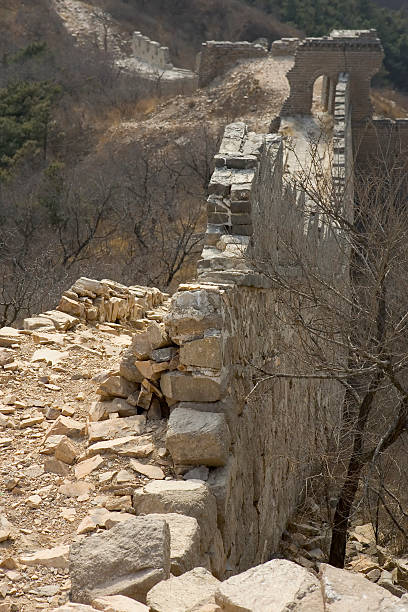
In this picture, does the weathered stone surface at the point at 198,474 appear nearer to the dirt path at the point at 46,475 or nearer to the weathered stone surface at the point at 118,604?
the dirt path at the point at 46,475

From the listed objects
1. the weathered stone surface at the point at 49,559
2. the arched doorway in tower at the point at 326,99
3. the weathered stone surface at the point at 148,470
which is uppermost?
the arched doorway in tower at the point at 326,99

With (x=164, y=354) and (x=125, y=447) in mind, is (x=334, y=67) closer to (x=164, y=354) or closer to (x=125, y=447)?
(x=164, y=354)

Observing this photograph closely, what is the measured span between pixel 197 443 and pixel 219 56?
26.6 m

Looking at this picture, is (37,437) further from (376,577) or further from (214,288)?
(376,577)

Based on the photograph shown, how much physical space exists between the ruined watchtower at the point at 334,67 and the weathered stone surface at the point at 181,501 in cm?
1794

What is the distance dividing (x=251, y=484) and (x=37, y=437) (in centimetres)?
166

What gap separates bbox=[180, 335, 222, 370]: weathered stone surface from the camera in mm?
5434

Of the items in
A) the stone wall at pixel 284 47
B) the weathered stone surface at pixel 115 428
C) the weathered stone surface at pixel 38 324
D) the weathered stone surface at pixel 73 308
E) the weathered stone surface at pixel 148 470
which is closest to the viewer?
the weathered stone surface at pixel 148 470

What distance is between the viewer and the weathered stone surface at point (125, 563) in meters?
3.71

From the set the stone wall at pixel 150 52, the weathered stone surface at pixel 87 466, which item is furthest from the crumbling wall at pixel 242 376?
the stone wall at pixel 150 52

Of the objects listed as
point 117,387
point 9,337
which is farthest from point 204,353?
point 9,337

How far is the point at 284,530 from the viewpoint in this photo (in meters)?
7.93

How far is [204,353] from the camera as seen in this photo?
17.9ft

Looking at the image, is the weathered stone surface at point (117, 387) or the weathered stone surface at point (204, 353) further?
the weathered stone surface at point (117, 387)
